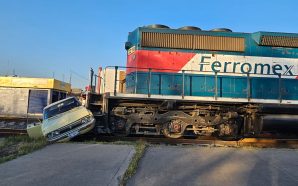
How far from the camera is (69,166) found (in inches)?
227

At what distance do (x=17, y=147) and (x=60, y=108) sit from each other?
6.66 ft

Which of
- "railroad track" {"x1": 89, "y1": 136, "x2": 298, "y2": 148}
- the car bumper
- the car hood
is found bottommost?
"railroad track" {"x1": 89, "y1": 136, "x2": 298, "y2": 148}

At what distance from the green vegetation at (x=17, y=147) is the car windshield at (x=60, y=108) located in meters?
0.97

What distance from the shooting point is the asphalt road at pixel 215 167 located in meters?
5.08

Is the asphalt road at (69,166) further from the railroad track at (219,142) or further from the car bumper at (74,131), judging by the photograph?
the railroad track at (219,142)

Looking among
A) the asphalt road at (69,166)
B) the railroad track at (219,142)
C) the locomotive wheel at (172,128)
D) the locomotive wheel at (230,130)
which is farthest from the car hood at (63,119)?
the locomotive wheel at (230,130)

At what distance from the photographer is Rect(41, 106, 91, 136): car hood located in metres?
9.16

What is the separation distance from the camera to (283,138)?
438 inches

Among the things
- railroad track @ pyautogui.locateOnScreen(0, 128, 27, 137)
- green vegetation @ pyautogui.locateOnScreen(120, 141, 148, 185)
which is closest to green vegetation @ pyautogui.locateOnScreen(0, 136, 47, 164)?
green vegetation @ pyautogui.locateOnScreen(120, 141, 148, 185)

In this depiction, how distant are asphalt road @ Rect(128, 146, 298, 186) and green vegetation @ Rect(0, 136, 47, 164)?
2.85 metres

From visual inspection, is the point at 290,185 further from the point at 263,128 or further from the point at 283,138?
the point at 283,138

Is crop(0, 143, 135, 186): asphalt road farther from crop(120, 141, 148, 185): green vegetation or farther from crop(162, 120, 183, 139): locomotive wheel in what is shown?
crop(162, 120, 183, 139): locomotive wheel

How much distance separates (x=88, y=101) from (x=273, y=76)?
6.19m

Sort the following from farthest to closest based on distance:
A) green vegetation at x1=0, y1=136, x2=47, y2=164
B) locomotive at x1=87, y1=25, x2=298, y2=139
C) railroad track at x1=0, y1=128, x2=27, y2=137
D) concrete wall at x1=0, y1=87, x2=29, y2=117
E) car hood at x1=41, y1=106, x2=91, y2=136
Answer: concrete wall at x1=0, y1=87, x2=29, y2=117 → railroad track at x1=0, y1=128, x2=27, y2=137 → locomotive at x1=87, y1=25, x2=298, y2=139 → car hood at x1=41, y1=106, x2=91, y2=136 → green vegetation at x1=0, y1=136, x2=47, y2=164
